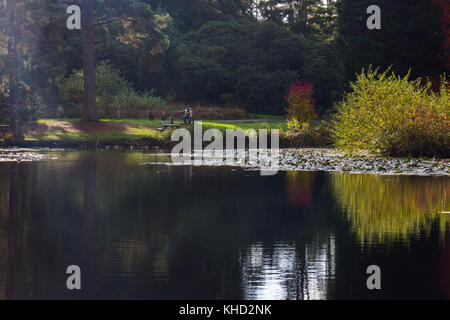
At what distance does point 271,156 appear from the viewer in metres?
32.2

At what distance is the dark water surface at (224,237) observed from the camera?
9094mm

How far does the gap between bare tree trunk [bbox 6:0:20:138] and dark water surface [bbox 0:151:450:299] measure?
17.3 meters

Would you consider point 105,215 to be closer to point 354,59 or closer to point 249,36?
point 354,59

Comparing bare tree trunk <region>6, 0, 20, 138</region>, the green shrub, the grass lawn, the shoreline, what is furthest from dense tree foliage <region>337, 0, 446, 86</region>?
bare tree trunk <region>6, 0, 20, 138</region>

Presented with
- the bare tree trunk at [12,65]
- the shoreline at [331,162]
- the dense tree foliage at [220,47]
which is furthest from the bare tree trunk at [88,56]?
the shoreline at [331,162]

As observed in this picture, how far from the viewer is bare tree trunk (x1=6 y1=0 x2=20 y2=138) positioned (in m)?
38.1

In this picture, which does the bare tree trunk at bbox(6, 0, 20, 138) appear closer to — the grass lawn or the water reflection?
the grass lawn

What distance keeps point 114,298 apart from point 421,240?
18.1 ft

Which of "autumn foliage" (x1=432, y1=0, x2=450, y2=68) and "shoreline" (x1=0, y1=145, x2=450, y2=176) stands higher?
"autumn foliage" (x1=432, y1=0, x2=450, y2=68)

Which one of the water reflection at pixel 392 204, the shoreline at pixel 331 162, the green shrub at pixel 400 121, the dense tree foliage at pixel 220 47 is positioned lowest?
the shoreline at pixel 331 162

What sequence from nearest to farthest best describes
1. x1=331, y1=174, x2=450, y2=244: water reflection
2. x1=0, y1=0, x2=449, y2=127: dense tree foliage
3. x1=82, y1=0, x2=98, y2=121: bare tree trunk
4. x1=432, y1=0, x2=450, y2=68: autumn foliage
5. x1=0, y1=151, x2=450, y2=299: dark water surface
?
x1=0, y1=151, x2=450, y2=299: dark water surface < x1=331, y1=174, x2=450, y2=244: water reflection < x1=82, y1=0, x2=98, y2=121: bare tree trunk < x1=0, y1=0, x2=449, y2=127: dense tree foliage < x1=432, y1=0, x2=450, y2=68: autumn foliage

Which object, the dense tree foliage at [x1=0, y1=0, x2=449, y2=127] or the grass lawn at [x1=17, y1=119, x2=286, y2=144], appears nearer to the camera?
the grass lawn at [x1=17, y1=119, x2=286, y2=144]

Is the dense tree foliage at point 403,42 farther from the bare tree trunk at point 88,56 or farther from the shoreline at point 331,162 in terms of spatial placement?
the bare tree trunk at point 88,56

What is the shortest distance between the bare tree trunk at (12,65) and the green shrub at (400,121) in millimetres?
16692
